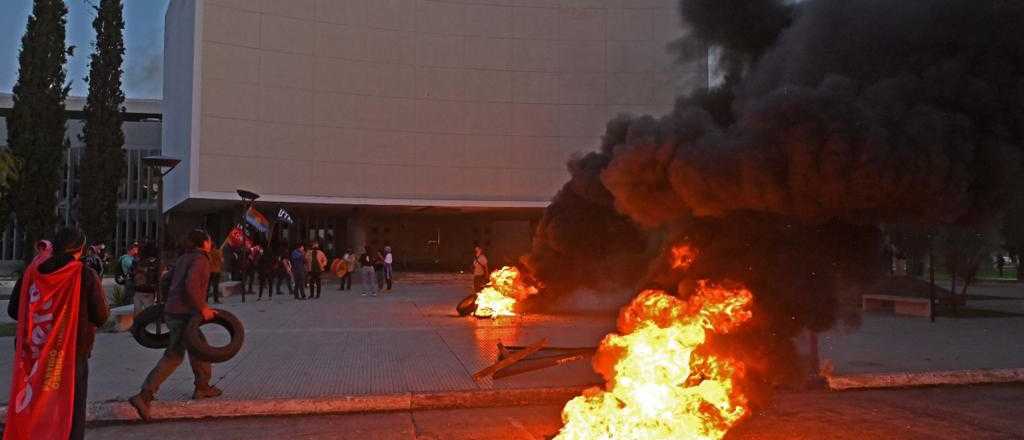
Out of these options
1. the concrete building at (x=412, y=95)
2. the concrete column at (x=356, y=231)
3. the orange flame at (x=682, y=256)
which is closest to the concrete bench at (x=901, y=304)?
the orange flame at (x=682, y=256)

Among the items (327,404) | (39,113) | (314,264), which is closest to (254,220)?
(314,264)

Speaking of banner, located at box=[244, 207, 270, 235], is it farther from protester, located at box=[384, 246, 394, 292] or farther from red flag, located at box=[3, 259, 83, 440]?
red flag, located at box=[3, 259, 83, 440]

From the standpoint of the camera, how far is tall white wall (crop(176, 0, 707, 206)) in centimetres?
2858

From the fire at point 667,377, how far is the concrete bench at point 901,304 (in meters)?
10.6

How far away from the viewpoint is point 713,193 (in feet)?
17.2

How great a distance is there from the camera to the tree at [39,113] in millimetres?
29625

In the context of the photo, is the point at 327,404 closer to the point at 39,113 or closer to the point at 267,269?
the point at 267,269

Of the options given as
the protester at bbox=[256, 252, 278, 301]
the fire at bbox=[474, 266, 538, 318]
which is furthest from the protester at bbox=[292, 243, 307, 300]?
the fire at bbox=[474, 266, 538, 318]

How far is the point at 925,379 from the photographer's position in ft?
24.9

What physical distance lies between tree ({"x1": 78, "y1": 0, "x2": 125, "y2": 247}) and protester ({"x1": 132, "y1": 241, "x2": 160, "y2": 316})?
24.4m

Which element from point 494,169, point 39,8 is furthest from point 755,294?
point 39,8

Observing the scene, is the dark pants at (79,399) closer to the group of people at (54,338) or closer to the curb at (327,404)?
the group of people at (54,338)

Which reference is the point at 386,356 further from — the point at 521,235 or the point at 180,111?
the point at 521,235

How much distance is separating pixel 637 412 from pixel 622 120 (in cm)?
595
